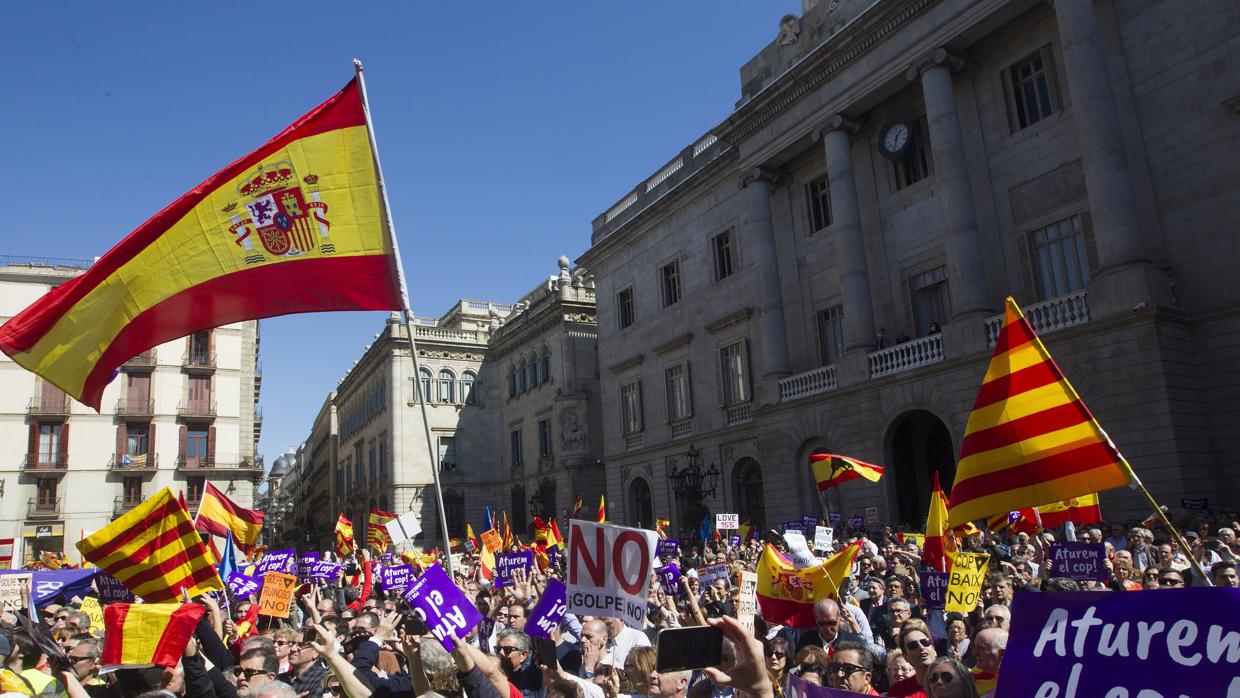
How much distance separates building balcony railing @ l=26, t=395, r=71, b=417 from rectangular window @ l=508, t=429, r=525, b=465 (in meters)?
23.2

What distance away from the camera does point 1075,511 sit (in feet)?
48.6

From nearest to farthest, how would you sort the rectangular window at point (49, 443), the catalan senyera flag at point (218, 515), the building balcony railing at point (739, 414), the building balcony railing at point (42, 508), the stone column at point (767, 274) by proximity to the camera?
the catalan senyera flag at point (218, 515)
the stone column at point (767, 274)
the building balcony railing at point (739, 414)
the building balcony railing at point (42, 508)
the rectangular window at point (49, 443)

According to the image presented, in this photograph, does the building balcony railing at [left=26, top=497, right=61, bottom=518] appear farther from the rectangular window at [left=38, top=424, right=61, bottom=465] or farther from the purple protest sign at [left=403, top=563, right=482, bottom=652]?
the purple protest sign at [left=403, top=563, right=482, bottom=652]

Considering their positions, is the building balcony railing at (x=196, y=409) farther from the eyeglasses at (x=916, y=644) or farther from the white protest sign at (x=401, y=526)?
the eyeglasses at (x=916, y=644)

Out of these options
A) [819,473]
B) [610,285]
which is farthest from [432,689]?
[610,285]

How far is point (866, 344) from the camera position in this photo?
2486cm

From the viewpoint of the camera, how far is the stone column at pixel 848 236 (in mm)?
25203

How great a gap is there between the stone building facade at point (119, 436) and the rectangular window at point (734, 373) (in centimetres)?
2887

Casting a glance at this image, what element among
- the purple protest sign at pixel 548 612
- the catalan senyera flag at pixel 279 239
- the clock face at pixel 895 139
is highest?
the clock face at pixel 895 139

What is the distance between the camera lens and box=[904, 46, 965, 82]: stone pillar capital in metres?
22.9

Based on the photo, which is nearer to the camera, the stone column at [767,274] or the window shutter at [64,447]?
the stone column at [767,274]

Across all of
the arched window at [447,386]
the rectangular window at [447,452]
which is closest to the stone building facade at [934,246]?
the rectangular window at [447,452]

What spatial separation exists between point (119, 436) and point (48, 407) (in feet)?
12.4

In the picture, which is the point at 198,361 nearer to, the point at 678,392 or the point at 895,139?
the point at 678,392
